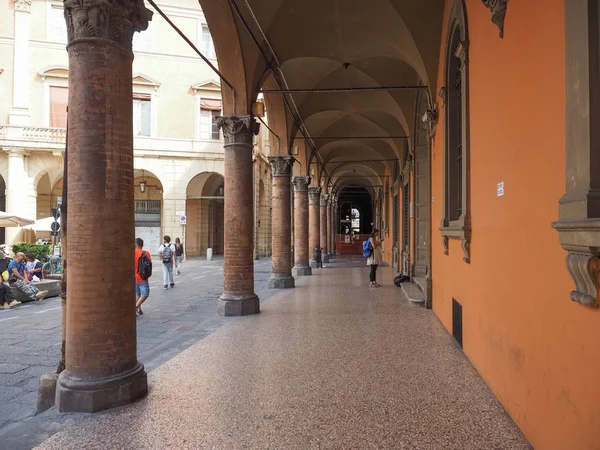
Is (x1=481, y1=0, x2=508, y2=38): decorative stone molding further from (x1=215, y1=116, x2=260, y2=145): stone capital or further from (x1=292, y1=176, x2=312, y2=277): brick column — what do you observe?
(x1=292, y1=176, x2=312, y2=277): brick column

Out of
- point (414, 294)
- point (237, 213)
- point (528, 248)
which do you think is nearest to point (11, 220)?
point (237, 213)

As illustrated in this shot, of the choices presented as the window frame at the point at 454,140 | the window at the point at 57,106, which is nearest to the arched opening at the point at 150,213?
the window at the point at 57,106

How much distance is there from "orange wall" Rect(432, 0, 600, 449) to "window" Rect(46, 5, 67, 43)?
23.9 meters

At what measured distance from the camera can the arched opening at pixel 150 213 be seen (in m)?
27.2

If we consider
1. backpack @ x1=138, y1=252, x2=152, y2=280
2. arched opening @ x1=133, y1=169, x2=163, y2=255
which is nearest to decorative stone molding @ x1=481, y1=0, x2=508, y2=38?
backpack @ x1=138, y1=252, x2=152, y2=280

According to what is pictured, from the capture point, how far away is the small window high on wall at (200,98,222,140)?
24.6 metres

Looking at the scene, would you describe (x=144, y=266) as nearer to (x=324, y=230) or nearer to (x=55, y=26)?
(x=324, y=230)

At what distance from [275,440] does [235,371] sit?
1710 mm

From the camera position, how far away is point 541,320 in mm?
2846

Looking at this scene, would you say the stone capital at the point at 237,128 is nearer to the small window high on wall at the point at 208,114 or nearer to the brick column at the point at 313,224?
the brick column at the point at 313,224

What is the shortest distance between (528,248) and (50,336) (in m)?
6.62

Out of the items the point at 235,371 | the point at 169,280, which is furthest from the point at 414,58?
the point at 169,280

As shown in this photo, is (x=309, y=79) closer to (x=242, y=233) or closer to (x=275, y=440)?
(x=242, y=233)

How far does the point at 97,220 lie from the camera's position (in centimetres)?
388
